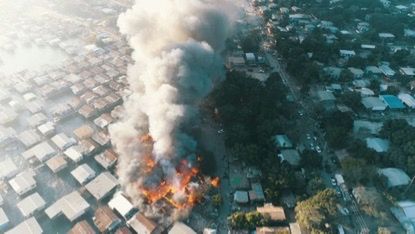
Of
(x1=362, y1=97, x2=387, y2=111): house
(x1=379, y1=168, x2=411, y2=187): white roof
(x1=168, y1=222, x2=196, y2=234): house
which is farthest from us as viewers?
(x1=362, y1=97, x2=387, y2=111): house

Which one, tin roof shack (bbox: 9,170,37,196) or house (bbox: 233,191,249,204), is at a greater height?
tin roof shack (bbox: 9,170,37,196)

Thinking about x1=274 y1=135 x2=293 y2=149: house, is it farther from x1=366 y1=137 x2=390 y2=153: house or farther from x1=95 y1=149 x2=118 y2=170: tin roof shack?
x1=95 y1=149 x2=118 y2=170: tin roof shack

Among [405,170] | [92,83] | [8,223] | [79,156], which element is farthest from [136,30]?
[405,170]

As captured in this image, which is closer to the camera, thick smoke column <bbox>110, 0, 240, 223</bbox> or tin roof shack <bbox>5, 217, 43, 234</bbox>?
tin roof shack <bbox>5, 217, 43, 234</bbox>

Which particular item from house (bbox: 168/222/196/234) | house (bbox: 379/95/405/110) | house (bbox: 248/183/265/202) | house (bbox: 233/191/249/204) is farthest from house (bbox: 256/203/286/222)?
house (bbox: 379/95/405/110)

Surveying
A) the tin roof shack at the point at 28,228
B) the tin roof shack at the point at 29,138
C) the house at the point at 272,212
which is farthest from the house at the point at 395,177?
the tin roof shack at the point at 29,138

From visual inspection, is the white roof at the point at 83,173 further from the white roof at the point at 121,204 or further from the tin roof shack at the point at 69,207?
the white roof at the point at 121,204
